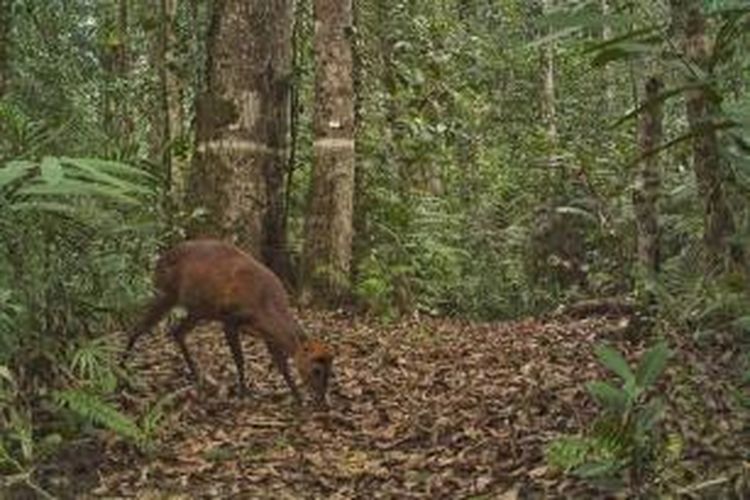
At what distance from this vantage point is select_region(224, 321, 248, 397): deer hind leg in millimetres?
7633

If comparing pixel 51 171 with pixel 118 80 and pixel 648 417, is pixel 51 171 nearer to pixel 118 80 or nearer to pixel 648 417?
pixel 648 417

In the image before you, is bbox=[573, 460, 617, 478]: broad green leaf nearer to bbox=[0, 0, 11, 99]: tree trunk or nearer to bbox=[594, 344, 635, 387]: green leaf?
bbox=[594, 344, 635, 387]: green leaf

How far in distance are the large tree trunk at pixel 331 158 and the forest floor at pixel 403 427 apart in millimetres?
1730

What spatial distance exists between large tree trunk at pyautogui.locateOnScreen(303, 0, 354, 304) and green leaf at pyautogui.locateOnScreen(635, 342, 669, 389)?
5.99 meters

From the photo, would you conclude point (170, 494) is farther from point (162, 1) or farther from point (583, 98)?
point (583, 98)

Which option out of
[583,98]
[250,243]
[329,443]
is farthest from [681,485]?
[583,98]

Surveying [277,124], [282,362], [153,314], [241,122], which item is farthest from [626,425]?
[277,124]

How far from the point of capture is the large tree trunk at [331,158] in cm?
1045

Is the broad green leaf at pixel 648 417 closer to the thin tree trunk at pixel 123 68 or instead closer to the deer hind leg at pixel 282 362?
the deer hind leg at pixel 282 362

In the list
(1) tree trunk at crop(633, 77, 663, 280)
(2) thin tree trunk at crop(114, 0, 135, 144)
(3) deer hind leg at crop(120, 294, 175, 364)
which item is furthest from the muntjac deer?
(2) thin tree trunk at crop(114, 0, 135, 144)

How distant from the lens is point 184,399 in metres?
7.25

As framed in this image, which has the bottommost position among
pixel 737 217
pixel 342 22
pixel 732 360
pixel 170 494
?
pixel 170 494

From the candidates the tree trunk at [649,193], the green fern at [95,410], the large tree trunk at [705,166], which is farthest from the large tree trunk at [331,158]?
the large tree trunk at [705,166]

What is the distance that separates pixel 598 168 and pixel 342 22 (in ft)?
14.8
